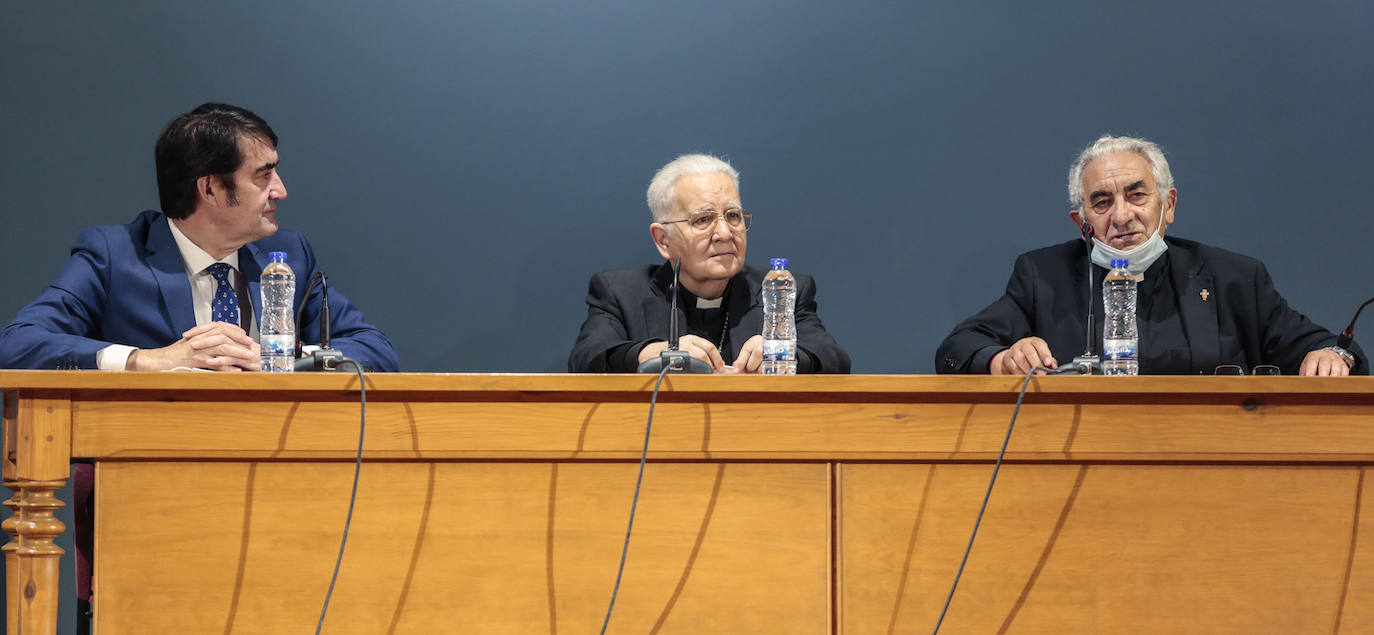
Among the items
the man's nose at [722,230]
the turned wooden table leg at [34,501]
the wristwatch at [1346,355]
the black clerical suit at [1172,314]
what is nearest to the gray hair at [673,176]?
the man's nose at [722,230]

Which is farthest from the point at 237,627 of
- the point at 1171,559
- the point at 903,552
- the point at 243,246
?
the point at 1171,559

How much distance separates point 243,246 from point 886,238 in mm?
1677

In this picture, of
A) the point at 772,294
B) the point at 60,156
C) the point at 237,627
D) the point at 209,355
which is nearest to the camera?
the point at 237,627

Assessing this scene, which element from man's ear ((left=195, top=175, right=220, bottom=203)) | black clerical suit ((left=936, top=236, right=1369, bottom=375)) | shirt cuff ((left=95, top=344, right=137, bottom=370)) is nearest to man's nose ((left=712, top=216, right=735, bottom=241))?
black clerical suit ((left=936, top=236, right=1369, bottom=375))

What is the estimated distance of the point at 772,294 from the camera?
261 centimetres

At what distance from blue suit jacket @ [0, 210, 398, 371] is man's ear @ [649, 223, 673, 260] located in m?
0.73

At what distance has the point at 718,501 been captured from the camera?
1.79 m

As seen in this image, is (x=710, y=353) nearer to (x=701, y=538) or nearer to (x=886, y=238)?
(x=701, y=538)

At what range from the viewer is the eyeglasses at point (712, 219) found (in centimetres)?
282

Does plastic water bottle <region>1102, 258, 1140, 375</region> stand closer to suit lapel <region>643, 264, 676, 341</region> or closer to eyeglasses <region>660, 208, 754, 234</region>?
eyeglasses <region>660, 208, 754, 234</region>

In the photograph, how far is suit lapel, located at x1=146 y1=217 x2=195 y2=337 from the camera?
2.54 m

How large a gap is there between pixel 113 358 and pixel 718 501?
1241 mm

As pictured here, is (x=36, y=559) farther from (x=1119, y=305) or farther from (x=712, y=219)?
(x=1119, y=305)

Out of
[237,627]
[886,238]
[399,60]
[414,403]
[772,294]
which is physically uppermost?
[399,60]
